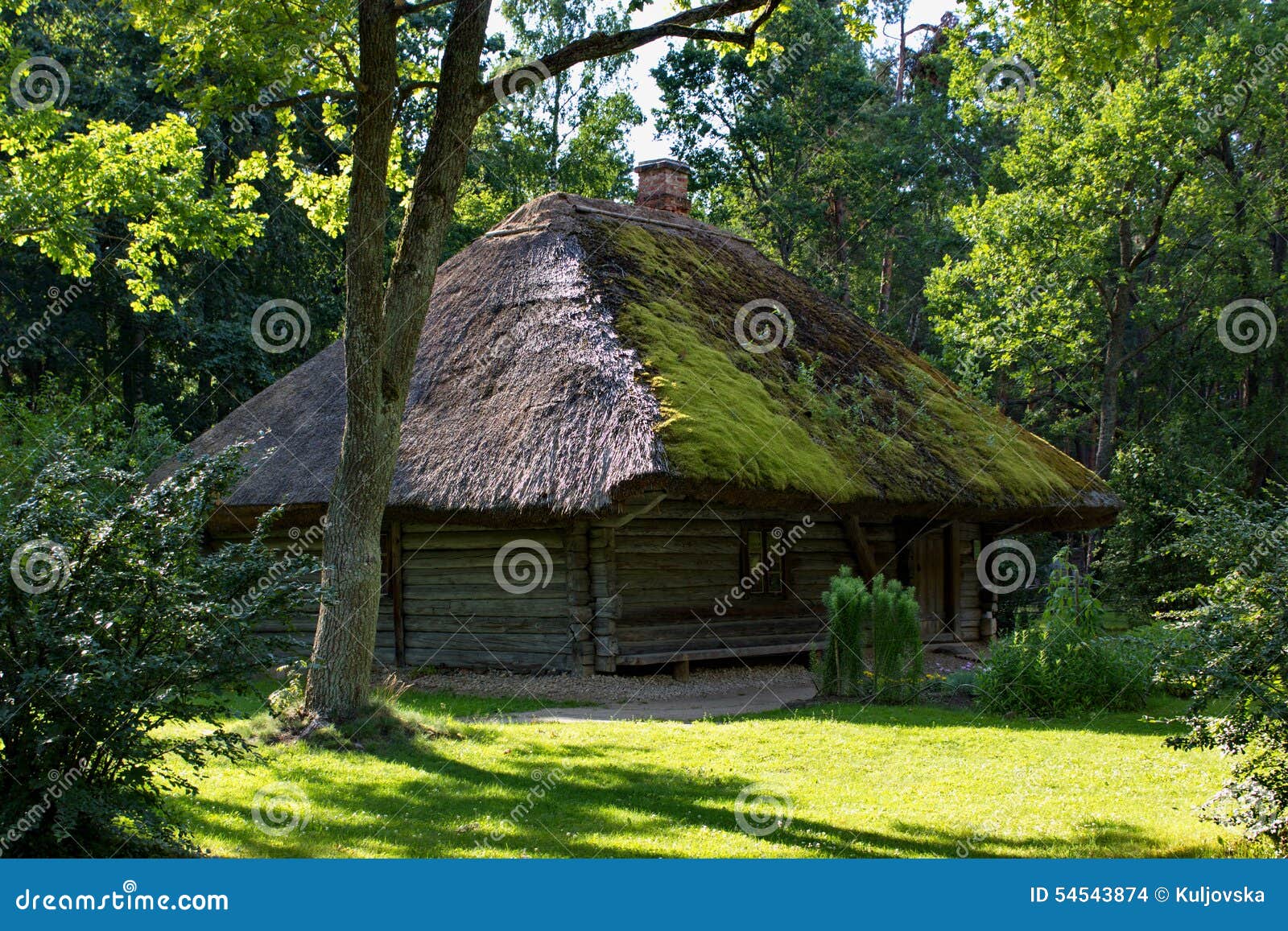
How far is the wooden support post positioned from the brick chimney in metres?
7.64

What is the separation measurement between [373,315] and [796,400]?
6.65 metres

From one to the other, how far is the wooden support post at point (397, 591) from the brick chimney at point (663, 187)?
764 centimetres

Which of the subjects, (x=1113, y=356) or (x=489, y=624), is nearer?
(x=489, y=624)

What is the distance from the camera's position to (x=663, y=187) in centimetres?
1825

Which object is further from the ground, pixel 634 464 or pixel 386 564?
pixel 634 464

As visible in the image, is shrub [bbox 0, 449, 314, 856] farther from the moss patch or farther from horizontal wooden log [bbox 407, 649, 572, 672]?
horizontal wooden log [bbox 407, 649, 572, 672]

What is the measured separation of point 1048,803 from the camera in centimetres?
649

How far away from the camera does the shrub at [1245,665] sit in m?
4.90

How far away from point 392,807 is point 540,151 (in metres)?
24.6

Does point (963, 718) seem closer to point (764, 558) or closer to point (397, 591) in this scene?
point (764, 558)

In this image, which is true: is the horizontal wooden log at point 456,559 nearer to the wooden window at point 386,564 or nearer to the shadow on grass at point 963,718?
the wooden window at point 386,564

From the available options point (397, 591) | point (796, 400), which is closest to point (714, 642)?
point (796, 400)

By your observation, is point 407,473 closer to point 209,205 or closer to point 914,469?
point 209,205

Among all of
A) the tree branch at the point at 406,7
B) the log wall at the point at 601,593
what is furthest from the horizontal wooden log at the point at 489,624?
the tree branch at the point at 406,7
